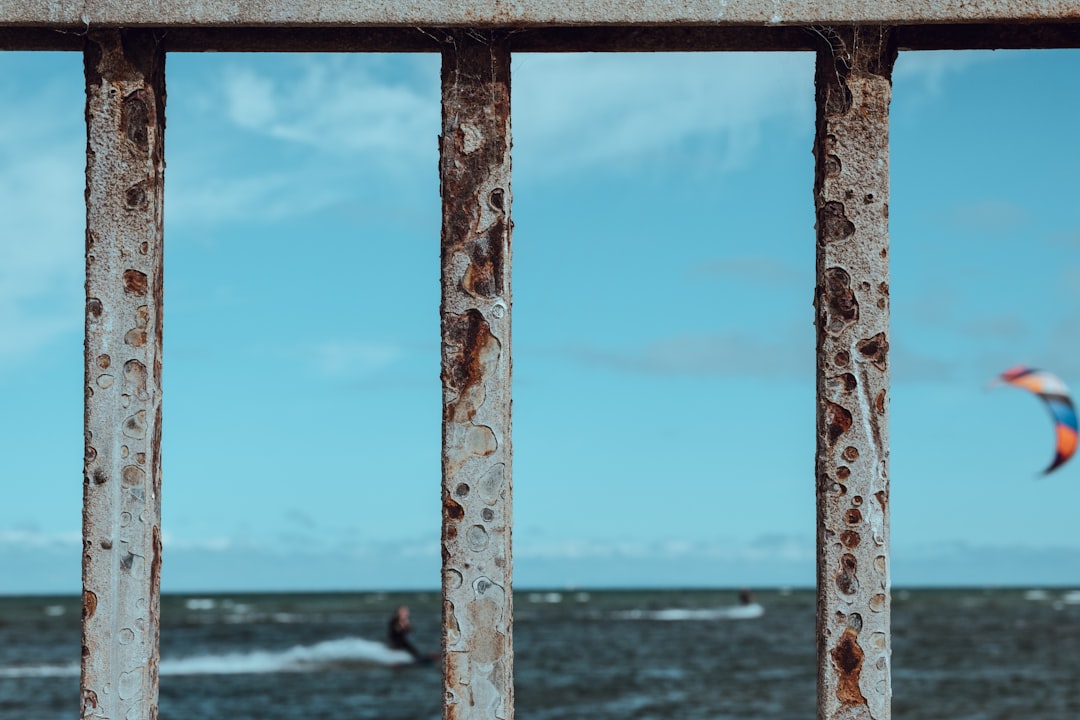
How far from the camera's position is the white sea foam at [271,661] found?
27808 mm

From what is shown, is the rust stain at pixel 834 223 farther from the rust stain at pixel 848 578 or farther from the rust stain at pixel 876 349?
the rust stain at pixel 848 578

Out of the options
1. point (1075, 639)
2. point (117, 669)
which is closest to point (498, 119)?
point (117, 669)

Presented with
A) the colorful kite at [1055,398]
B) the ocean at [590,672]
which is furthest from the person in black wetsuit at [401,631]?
the colorful kite at [1055,398]

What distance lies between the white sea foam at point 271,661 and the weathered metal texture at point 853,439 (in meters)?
25.0

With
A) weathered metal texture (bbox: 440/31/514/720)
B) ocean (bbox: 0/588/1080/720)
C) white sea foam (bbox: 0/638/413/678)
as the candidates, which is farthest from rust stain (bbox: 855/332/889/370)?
white sea foam (bbox: 0/638/413/678)

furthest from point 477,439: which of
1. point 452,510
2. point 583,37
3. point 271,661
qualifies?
point 271,661

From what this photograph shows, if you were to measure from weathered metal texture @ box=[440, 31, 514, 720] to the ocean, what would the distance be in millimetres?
16732

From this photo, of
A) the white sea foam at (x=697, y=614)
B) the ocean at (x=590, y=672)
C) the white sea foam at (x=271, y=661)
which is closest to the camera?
the ocean at (x=590, y=672)

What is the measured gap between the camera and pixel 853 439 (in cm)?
410

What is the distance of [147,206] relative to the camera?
4195mm

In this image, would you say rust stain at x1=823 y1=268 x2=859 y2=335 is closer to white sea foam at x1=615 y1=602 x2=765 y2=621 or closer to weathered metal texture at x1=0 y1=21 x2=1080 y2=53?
weathered metal texture at x1=0 y1=21 x2=1080 y2=53

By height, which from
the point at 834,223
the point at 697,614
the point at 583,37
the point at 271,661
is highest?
the point at 583,37

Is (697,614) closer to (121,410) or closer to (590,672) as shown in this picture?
(590,672)

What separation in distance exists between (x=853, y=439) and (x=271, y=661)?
2837cm
